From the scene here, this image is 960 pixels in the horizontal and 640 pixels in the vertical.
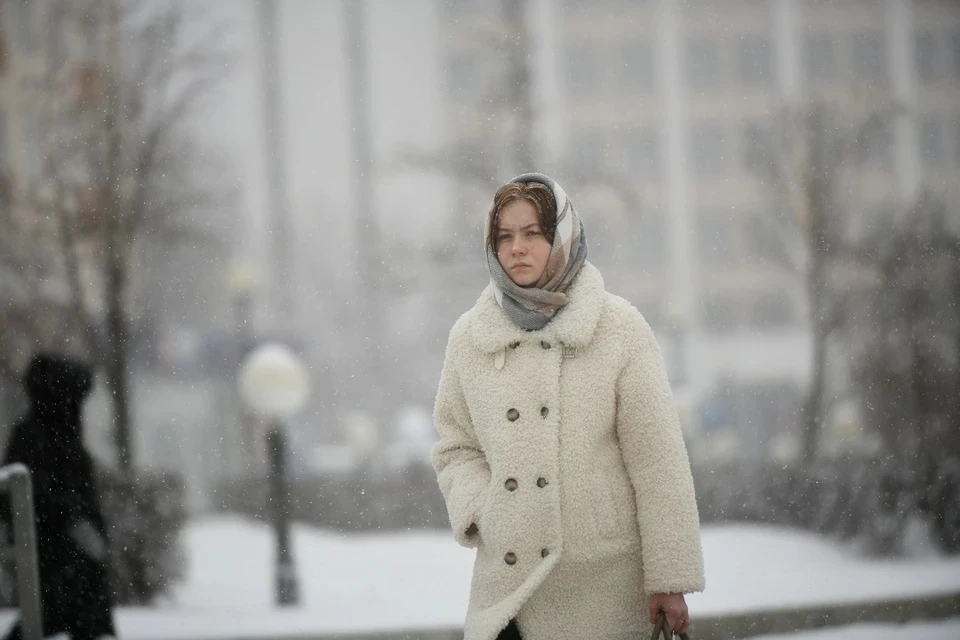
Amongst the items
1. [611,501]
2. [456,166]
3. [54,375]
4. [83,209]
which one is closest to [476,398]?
[611,501]

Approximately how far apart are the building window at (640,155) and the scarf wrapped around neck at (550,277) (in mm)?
5732

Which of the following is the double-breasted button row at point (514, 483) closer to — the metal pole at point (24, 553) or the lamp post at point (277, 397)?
the metal pole at point (24, 553)

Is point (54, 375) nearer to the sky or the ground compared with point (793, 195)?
nearer to the ground

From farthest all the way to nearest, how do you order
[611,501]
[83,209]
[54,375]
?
[83,209] < [54,375] < [611,501]

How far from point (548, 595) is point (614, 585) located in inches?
Result: 5.8

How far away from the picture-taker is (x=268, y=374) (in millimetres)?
6695

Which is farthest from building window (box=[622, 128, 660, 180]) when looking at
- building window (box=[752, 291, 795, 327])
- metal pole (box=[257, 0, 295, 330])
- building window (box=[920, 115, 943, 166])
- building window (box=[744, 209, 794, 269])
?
metal pole (box=[257, 0, 295, 330])

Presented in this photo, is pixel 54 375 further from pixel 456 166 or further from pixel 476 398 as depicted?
pixel 456 166

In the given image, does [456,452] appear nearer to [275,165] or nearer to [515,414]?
[515,414]

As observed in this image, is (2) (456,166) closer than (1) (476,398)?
No

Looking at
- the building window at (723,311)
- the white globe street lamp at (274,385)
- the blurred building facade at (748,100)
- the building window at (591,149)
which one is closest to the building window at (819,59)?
the blurred building facade at (748,100)

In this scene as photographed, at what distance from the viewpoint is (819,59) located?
250 inches

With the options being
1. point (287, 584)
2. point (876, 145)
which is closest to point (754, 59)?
point (876, 145)

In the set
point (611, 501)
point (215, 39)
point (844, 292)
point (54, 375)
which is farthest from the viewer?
point (844, 292)
